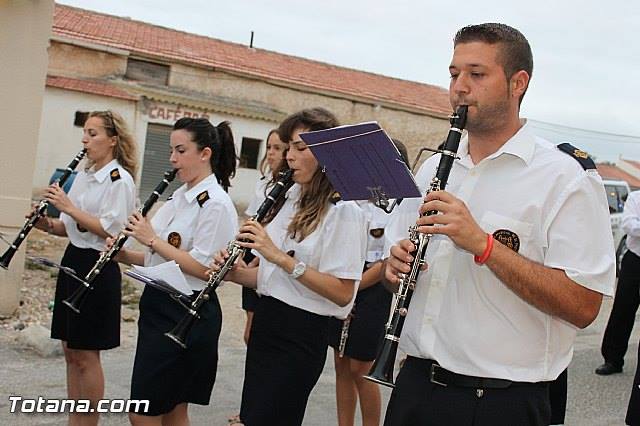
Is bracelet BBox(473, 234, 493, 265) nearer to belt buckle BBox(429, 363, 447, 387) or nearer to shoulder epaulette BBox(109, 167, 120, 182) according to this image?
belt buckle BBox(429, 363, 447, 387)

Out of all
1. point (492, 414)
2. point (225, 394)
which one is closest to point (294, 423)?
point (492, 414)

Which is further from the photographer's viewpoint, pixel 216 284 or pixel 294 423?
pixel 216 284

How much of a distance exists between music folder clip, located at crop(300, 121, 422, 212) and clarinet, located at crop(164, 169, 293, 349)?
69 centimetres

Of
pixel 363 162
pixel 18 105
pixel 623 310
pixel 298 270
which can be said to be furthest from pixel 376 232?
pixel 18 105

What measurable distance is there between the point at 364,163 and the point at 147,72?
2206cm

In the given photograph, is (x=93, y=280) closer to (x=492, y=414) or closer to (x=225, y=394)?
(x=225, y=394)

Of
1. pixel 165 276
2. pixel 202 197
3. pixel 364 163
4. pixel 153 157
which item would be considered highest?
pixel 364 163

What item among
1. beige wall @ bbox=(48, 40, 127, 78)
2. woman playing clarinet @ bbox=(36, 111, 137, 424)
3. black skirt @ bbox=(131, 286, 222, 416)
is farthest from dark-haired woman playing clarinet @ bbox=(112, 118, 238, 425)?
beige wall @ bbox=(48, 40, 127, 78)

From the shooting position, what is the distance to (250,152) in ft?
84.7

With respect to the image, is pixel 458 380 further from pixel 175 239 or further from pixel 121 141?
pixel 121 141

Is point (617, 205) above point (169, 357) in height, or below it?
above

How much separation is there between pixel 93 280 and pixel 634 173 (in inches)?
2116

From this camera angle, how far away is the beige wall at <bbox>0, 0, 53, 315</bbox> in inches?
289

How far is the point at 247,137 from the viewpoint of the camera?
1000 inches
